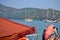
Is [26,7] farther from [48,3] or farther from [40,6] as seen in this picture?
[48,3]

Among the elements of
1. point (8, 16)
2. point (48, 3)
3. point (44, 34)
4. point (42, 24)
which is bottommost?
point (44, 34)

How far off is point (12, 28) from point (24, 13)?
24 cm

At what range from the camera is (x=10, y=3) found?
1.85 meters

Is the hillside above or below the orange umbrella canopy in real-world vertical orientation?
above

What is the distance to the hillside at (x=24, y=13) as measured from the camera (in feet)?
5.97

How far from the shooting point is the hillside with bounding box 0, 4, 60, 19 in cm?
182

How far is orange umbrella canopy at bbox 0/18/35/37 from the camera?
5.71 feet

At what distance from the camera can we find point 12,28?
70.4 inches

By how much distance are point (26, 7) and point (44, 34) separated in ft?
1.35

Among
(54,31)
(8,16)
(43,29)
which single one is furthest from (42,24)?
(8,16)

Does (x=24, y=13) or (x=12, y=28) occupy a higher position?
(x=24, y=13)

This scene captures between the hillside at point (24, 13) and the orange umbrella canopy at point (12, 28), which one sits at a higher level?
the hillside at point (24, 13)

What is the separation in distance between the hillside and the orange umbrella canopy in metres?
0.08

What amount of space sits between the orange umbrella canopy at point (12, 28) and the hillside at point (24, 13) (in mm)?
77
